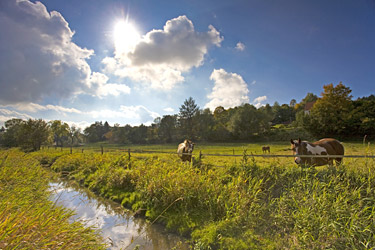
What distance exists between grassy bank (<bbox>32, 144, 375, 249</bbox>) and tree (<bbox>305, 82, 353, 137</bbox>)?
32.8 meters

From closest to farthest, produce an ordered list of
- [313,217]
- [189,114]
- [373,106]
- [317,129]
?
1. [313,217]
2. [373,106]
3. [317,129]
4. [189,114]

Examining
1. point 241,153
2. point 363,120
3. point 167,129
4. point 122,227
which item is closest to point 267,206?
point 122,227

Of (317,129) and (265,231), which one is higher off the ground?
Answer: (317,129)

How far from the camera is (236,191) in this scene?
15.2ft

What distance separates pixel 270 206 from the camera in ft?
13.9

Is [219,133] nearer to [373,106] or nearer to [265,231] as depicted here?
[373,106]

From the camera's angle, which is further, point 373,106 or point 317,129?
point 317,129

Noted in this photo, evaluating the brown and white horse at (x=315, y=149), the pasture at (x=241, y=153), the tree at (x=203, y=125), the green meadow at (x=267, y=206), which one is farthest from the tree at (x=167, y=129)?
the brown and white horse at (x=315, y=149)

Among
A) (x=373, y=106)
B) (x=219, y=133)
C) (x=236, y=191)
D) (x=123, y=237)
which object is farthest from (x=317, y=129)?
(x=123, y=237)

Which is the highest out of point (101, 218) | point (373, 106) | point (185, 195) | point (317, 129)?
point (373, 106)

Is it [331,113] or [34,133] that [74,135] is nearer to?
[34,133]

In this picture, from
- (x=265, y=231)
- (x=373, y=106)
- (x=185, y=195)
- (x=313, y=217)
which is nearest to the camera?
(x=313, y=217)

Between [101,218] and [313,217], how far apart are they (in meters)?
5.97

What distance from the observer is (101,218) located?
→ 5633 mm
